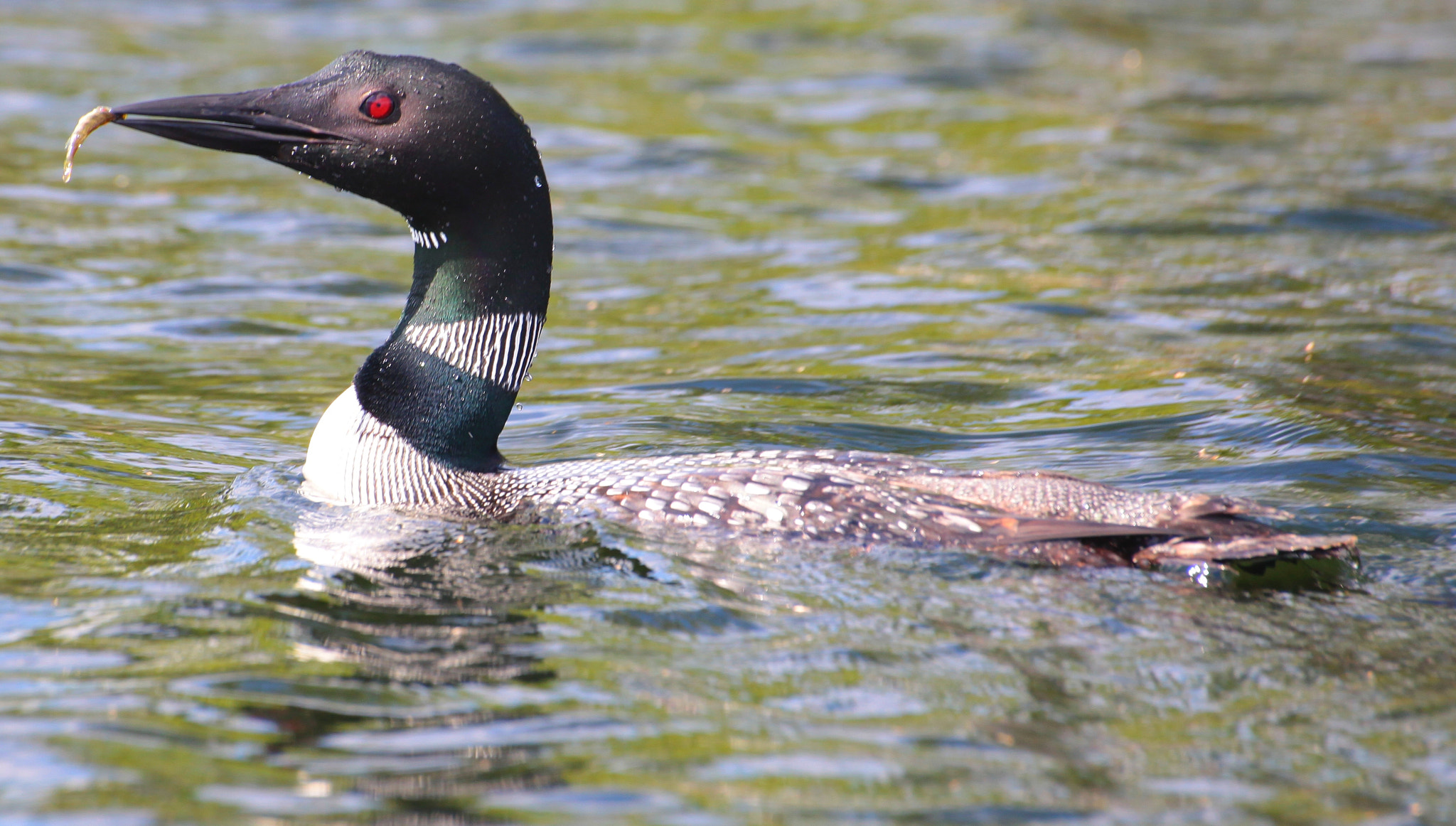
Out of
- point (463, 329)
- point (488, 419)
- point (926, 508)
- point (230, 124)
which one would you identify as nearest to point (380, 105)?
point (230, 124)

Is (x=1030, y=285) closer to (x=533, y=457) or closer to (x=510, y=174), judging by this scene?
(x=533, y=457)

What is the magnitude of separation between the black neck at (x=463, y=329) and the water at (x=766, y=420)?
1.46 feet

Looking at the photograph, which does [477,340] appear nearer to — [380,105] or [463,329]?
[463,329]

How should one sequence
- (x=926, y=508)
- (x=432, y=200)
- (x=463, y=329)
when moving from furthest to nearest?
(x=463, y=329) → (x=432, y=200) → (x=926, y=508)

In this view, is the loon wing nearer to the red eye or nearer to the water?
the water

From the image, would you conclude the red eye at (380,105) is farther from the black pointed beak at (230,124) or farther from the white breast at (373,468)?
the white breast at (373,468)

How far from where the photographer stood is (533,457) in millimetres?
6047

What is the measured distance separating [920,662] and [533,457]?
102 inches

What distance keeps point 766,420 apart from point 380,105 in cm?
215

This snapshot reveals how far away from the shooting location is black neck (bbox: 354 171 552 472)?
16.3 ft

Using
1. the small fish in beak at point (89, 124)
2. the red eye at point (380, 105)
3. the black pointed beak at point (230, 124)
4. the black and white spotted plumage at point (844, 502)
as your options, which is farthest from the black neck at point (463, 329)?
the small fish in beak at point (89, 124)

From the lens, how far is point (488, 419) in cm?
509

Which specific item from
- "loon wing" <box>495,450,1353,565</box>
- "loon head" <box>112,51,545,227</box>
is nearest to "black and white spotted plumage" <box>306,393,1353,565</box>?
"loon wing" <box>495,450,1353,565</box>

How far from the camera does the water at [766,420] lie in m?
3.30
